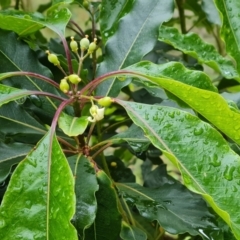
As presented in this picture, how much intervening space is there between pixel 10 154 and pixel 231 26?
1.46 ft

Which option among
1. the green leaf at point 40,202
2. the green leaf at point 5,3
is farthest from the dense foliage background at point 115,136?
the green leaf at point 5,3

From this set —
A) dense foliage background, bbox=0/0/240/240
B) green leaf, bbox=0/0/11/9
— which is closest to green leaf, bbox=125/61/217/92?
dense foliage background, bbox=0/0/240/240

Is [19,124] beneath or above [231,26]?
beneath

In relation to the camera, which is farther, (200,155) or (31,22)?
(31,22)

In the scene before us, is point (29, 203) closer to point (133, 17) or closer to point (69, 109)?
point (69, 109)

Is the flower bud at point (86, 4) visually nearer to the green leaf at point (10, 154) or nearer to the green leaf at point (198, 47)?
the green leaf at point (198, 47)

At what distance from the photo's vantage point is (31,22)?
84cm

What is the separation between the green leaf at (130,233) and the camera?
821 mm

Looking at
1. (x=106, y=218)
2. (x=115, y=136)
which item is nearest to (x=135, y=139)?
(x=115, y=136)

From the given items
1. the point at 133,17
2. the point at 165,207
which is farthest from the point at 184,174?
the point at 133,17

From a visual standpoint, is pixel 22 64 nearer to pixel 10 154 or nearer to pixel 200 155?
pixel 10 154

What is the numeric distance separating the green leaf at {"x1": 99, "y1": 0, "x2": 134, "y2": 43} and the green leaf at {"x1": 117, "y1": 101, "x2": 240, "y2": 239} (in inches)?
10.4

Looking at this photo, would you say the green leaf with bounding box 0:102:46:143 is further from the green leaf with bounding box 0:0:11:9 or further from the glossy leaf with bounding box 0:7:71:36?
the green leaf with bounding box 0:0:11:9

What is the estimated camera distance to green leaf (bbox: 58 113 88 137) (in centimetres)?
70
